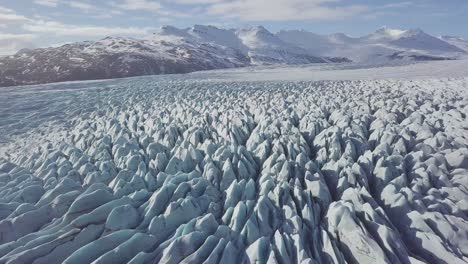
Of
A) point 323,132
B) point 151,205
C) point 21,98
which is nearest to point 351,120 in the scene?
point 323,132

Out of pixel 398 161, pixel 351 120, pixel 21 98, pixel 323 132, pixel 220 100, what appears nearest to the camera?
pixel 398 161

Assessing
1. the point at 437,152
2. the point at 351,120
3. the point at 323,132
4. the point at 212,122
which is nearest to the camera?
the point at 437,152

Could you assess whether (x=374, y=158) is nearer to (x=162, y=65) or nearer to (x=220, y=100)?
(x=220, y=100)

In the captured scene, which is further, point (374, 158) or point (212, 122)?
point (212, 122)

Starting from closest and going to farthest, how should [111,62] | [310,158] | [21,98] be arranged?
[310,158]
[21,98]
[111,62]

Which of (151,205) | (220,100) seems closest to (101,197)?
(151,205)

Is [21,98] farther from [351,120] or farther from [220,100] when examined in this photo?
[351,120]
